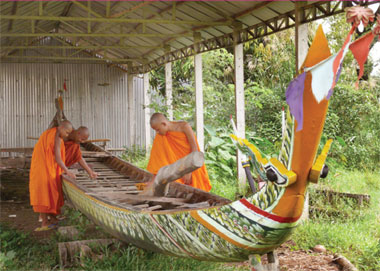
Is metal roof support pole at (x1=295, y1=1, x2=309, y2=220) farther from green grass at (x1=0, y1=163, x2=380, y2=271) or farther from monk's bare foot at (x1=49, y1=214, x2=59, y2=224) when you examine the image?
monk's bare foot at (x1=49, y1=214, x2=59, y2=224)

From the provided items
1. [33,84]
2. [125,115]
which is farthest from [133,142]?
[33,84]

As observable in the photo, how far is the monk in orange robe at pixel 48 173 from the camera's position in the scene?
645cm

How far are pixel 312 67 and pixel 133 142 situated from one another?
13733 mm

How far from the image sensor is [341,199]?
6.99m

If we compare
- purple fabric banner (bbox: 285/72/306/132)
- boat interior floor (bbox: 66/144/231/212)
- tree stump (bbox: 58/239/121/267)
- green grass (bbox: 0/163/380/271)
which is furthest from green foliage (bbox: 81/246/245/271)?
purple fabric banner (bbox: 285/72/306/132)

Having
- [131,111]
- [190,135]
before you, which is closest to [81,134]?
[190,135]

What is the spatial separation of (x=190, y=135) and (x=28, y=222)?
3507mm

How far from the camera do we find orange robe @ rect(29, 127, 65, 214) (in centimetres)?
645

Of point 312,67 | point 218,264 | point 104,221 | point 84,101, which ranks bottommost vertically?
point 218,264

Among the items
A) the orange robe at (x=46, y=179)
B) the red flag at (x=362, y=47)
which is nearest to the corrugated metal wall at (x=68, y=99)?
the orange robe at (x=46, y=179)

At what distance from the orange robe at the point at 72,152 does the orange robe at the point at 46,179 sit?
42 centimetres

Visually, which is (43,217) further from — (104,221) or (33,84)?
(33,84)

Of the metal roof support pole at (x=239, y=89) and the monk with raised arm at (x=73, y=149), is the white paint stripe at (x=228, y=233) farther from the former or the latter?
the metal roof support pole at (x=239, y=89)

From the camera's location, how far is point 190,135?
5.98 meters
